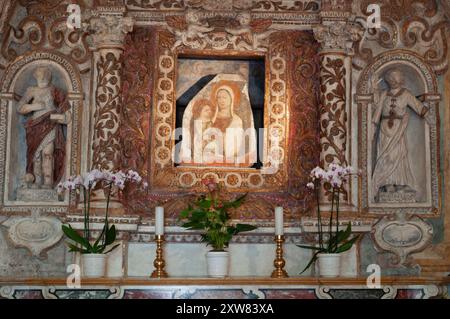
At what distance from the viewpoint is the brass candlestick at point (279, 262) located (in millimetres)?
9797

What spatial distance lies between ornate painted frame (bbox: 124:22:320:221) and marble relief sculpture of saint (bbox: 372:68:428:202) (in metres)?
0.72

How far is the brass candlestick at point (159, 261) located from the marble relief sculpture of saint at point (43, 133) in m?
1.57

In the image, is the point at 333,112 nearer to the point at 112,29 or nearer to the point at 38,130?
the point at 112,29

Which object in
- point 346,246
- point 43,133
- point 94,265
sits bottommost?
point 94,265

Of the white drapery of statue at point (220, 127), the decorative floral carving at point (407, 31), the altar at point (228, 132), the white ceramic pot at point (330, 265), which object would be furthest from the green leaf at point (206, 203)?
the decorative floral carving at point (407, 31)

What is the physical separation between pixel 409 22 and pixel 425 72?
1.98ft

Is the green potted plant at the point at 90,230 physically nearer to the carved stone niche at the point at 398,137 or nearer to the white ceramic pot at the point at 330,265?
the white ceramic pot at the point at 330,265

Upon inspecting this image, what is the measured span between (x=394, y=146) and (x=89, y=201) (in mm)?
3360

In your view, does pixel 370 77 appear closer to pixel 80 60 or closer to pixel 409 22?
pixel 409 22

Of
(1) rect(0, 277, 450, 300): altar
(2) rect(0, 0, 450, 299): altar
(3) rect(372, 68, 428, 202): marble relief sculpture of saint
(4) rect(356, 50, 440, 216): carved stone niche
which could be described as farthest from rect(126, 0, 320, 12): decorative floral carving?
(1) rect(0, 277, 450, 300): altar

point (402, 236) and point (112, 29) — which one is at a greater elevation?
point (112, 29)

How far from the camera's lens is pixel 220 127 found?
430 inches

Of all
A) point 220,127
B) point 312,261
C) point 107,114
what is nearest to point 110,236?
point 107,114

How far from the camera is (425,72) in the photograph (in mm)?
10977
